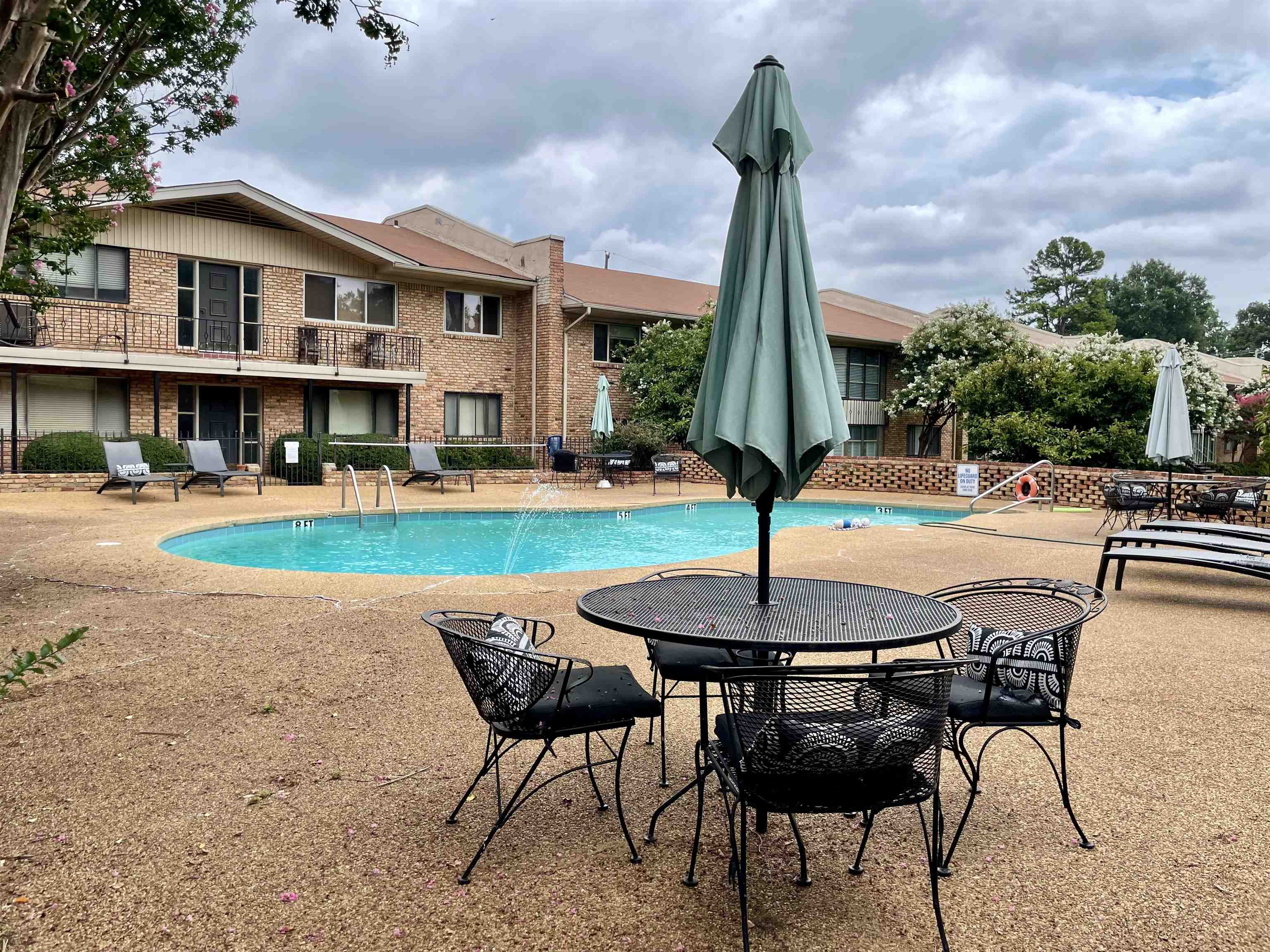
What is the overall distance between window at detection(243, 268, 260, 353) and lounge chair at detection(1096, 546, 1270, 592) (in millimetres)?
18295

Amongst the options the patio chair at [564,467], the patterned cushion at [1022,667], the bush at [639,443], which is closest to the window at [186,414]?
the patio chair at [564,467]

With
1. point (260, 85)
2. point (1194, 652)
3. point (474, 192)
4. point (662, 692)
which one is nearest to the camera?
point (662, 692)

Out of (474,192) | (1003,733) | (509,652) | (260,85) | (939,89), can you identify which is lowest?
(1003,733)

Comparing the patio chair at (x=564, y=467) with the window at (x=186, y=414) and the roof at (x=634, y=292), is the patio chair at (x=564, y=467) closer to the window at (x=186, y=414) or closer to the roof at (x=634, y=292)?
the roof at (x=634, y=292)

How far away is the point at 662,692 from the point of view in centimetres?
371

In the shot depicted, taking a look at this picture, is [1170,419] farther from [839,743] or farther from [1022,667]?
[839,743]

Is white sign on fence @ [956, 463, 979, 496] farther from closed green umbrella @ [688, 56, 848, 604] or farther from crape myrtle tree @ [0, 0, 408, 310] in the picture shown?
closed green umbrella @ [688, 56, 848, 604]

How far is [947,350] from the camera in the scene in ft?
87.6

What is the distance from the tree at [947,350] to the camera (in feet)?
85.4

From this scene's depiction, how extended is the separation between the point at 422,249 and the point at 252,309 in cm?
536

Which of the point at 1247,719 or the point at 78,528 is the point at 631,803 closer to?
the point at 1247,719

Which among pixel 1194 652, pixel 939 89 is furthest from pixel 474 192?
pixel 1194 652

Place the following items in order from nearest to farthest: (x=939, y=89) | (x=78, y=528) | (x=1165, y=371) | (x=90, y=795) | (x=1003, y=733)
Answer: (x=90, y=795), (x=1003, y=733), (x=78, y=528), (x=1165, y=371), (x=939, y=89)

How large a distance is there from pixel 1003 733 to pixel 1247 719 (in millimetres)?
1324
